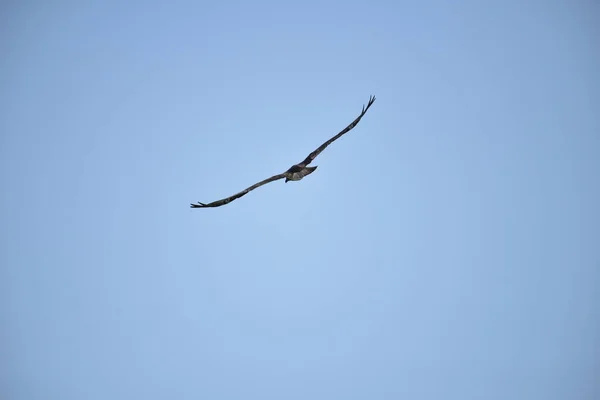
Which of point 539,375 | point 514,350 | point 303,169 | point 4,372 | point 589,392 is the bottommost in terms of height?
point 303,169

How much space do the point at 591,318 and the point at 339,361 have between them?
93653 mm

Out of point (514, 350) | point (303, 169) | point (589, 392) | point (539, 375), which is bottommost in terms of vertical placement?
point (303, 169)

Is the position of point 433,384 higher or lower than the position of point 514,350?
lower

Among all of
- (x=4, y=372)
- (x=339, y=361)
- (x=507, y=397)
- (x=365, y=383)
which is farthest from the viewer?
A: (x=339, y=361)

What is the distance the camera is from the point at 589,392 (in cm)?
10638

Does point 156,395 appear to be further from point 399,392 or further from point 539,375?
point 539,375

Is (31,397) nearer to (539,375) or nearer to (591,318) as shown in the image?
(539,375)

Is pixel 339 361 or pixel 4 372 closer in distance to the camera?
pixel 4 372

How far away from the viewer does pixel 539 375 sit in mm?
132125

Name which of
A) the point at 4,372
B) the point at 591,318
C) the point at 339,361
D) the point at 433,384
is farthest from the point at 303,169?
the point at 339,361

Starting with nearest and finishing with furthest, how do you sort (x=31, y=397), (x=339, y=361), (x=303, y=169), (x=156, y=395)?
(x=303, y=169), (x=31, y=397), (x=156, y=395), (x=339, y=361)

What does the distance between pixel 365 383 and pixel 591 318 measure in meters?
79.2

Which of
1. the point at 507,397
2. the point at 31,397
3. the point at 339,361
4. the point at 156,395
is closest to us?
the point at 31,397

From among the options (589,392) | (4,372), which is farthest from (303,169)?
(4,372)
